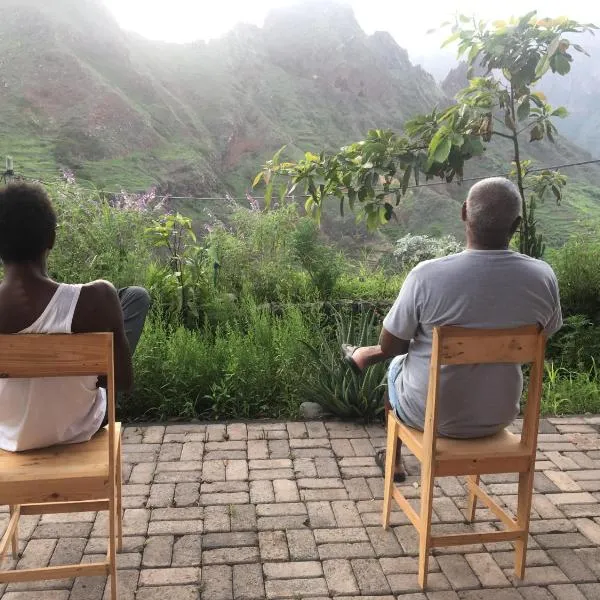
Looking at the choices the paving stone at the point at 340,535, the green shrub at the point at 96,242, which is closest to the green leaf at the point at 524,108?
the paving stone at the point at 340,535

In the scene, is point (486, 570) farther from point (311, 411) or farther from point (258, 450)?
point (311, 411)

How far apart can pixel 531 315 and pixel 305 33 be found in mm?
66309

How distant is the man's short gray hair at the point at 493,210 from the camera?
2.43 meters

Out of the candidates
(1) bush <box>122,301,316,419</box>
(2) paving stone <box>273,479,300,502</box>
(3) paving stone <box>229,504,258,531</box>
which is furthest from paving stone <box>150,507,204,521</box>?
(1) bush <box>122,301,316,419</box>

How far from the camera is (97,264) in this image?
5375 millimetres

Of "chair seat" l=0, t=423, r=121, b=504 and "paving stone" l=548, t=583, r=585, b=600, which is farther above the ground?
"chair seat" l=0, t=423, r=121, b=504

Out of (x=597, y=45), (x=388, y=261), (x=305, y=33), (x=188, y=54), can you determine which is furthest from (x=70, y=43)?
(x=388, y=261)

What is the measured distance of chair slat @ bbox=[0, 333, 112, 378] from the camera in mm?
2000

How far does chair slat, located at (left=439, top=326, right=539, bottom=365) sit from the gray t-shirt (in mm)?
135

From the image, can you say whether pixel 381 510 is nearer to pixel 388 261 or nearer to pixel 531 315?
pixel 531 315

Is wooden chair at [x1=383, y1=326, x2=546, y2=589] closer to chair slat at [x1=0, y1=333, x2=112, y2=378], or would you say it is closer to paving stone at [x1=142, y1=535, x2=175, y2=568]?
paving stone at [x1=142, y1=535, x2=175, y2=568]

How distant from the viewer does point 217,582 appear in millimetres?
2549

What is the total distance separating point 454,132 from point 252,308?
7.06 feet

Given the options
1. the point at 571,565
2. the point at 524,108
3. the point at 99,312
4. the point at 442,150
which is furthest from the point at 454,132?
the point at 99,312
